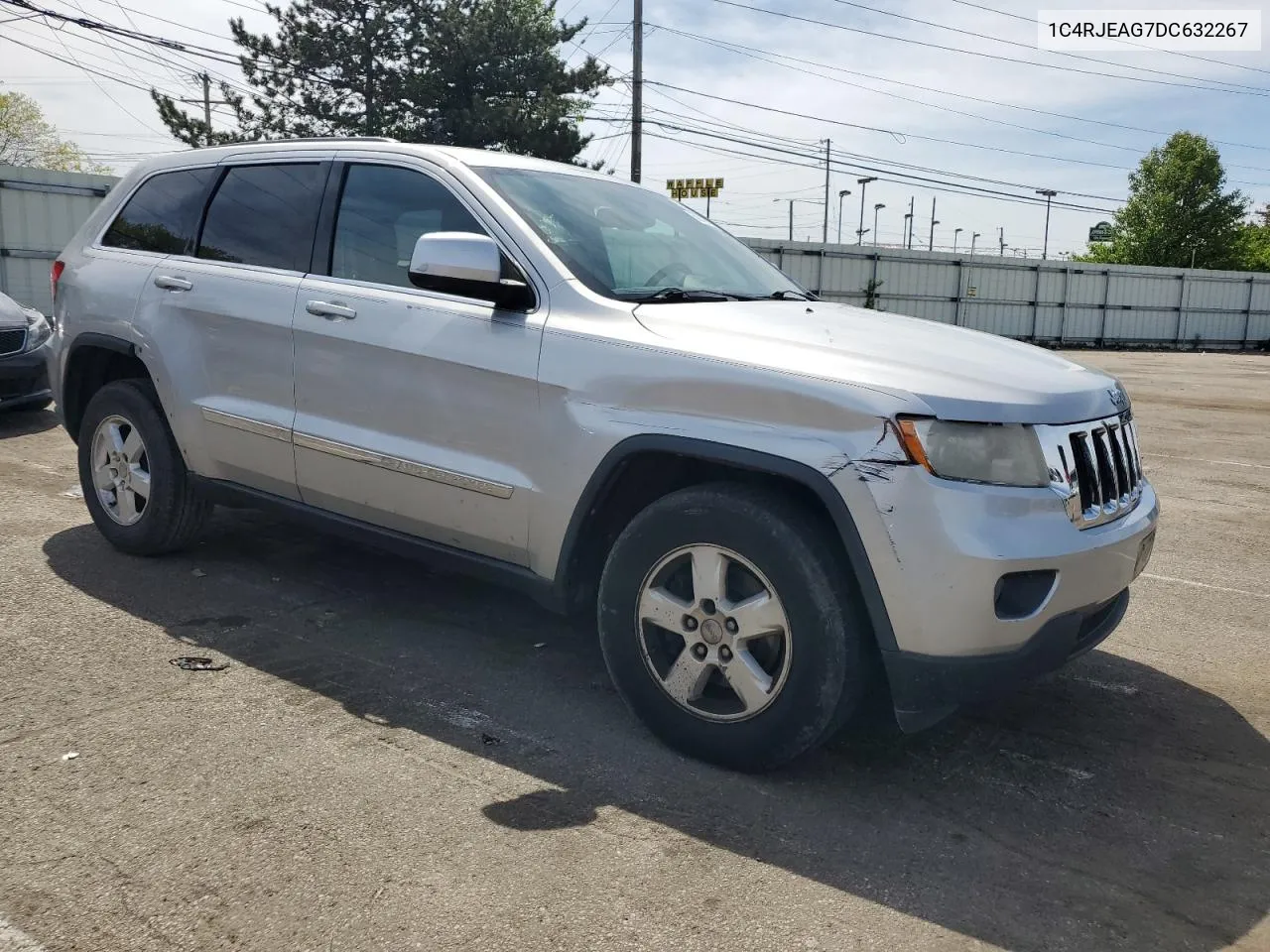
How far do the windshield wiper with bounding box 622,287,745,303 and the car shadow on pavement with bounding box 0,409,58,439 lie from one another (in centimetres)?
703

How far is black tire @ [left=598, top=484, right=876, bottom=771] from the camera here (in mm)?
2949

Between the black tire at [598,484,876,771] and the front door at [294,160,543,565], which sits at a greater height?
the front door at [294,160,543,565]

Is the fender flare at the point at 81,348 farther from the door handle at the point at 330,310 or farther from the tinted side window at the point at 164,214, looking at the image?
the door handle at the point at 330,310

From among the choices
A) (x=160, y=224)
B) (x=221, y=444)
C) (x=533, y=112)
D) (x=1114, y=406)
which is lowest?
(x=221, y=444)

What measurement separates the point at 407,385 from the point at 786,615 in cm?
162

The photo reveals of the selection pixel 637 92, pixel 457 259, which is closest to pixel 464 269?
pixel 457 259

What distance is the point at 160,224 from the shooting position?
16.4 feet

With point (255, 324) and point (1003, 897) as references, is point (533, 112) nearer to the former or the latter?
point (255, 324)

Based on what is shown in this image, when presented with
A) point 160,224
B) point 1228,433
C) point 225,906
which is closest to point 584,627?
point 225,906

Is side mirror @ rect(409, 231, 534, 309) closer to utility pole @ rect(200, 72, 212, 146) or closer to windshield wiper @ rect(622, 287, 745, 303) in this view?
windshield wiper @ rect(622, 287, 745, 303)

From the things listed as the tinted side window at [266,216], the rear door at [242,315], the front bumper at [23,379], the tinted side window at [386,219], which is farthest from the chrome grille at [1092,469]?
the front bumper at [23,379]

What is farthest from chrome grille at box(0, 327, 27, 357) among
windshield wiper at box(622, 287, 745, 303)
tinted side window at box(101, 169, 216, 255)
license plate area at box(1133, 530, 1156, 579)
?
license plate area at box(1133, 530, 1156, 579)

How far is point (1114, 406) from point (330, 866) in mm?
2603

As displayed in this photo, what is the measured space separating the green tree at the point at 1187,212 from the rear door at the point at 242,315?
5824cm
